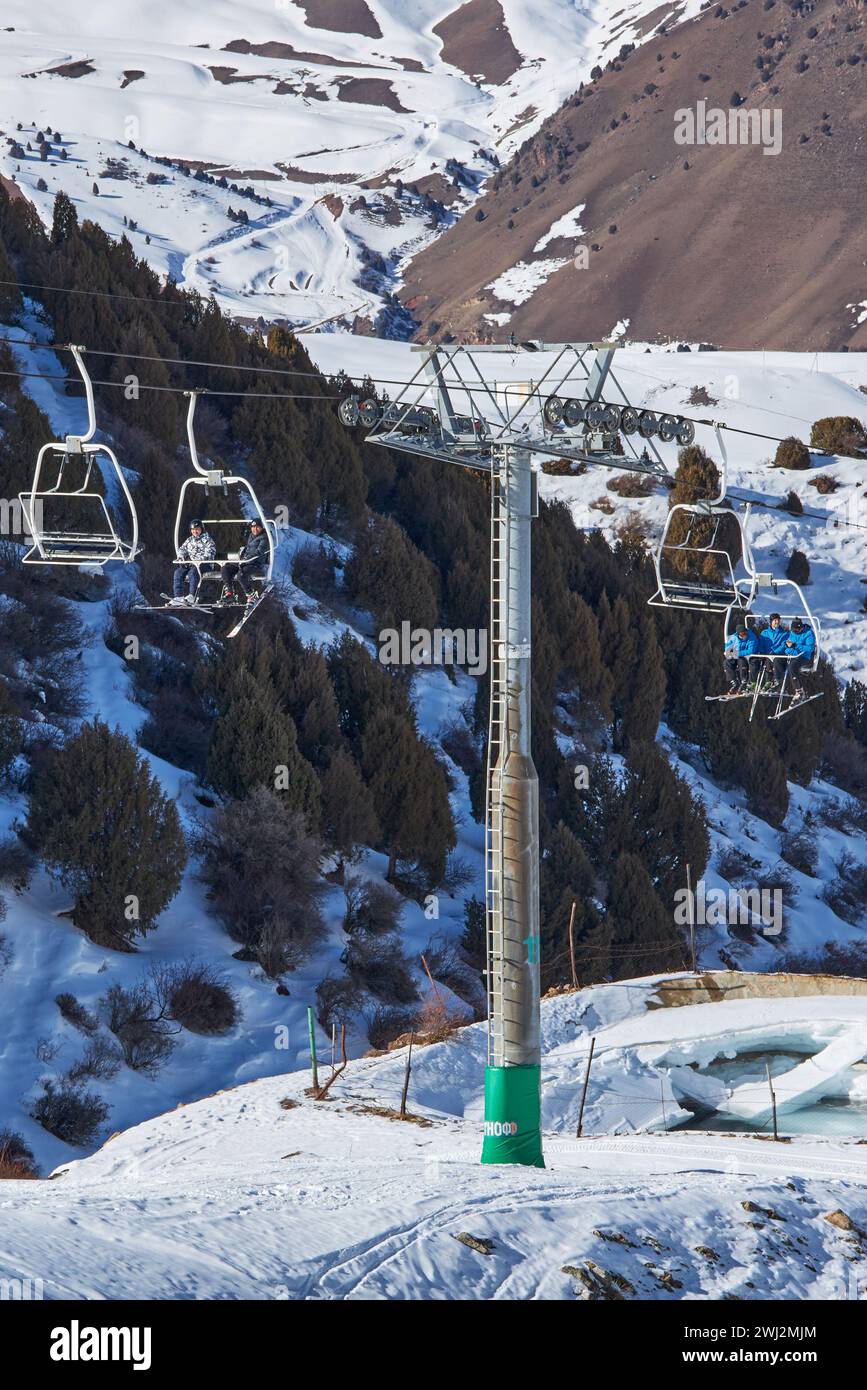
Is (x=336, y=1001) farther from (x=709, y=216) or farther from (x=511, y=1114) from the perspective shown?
(x=709, y=216)

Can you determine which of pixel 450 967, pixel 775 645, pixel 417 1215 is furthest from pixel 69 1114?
pixel 417 1215

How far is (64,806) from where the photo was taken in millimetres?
29641

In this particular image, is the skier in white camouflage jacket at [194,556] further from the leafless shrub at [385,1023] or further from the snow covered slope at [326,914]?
the leafless shrub at [385,1023]

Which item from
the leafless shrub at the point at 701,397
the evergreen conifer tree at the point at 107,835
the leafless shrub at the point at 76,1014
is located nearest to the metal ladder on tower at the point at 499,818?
the leafless shrub at the point at 76,1014

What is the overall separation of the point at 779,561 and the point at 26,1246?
167 feet

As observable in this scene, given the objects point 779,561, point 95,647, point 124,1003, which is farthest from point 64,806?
point 779,561

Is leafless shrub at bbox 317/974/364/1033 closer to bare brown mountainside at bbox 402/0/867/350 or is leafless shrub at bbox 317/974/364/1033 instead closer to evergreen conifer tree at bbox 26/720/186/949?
evergreen conifer tree at bbox 26/720/186/949

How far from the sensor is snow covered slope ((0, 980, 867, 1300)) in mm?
11391

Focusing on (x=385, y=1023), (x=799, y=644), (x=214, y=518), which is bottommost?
(x=385, y=1023)

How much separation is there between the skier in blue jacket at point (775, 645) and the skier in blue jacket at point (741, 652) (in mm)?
118

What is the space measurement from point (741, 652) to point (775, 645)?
47cm

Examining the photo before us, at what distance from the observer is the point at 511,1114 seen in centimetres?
1697

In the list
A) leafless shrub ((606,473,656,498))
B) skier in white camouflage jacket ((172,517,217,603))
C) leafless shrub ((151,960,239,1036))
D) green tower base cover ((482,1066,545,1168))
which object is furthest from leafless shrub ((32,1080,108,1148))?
leafless shrub ((606,473,656,498))
